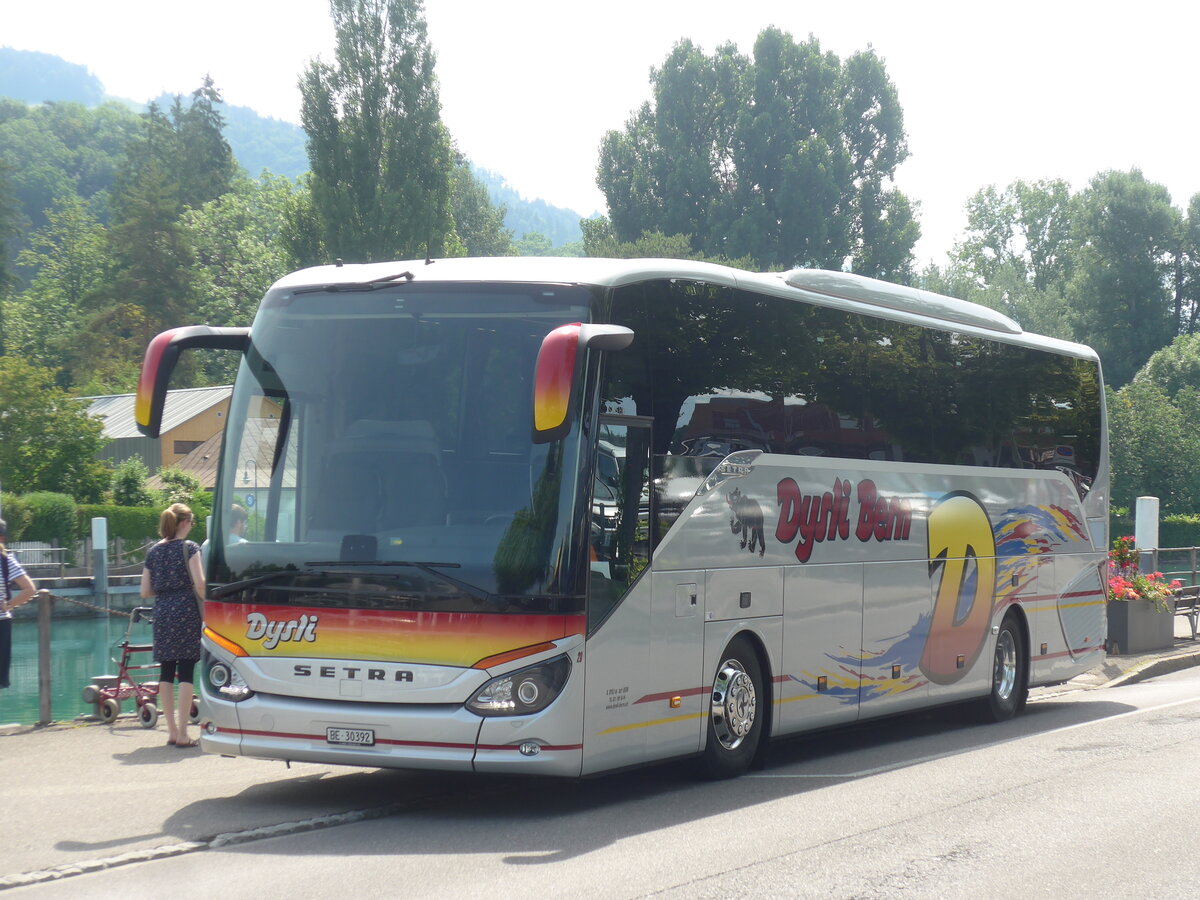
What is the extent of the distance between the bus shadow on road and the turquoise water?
7.99 m

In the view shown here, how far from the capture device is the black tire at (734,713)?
10.2m

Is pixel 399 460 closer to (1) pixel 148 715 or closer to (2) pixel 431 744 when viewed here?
(2) pixel 431 744

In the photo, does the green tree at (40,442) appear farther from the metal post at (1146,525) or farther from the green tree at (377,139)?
the metal post at (1146,525)

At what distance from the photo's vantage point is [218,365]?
92500 mm

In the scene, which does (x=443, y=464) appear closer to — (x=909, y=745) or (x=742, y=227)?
(x=909, y=745)

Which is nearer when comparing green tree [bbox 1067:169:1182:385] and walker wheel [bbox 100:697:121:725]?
walker wheel [bbox 100:697:121:725]

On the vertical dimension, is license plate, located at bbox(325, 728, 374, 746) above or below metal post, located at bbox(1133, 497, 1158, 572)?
below

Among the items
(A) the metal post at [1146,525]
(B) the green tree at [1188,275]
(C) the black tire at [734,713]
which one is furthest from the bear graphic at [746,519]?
(B) the green tree at [1188,275]

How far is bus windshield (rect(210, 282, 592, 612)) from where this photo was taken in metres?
8.46

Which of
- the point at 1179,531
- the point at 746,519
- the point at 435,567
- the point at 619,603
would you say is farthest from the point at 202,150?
the point at 435,567

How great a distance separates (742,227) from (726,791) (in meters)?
70.2

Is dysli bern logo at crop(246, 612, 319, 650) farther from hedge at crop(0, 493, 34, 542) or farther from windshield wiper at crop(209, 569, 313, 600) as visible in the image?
hedge at crop(0, 493, 34, 542)

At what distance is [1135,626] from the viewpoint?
22.6 metres

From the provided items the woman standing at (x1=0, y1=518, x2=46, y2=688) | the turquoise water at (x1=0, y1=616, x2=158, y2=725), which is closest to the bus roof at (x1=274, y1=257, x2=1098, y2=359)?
the woman standing at (x1=0, y1=518, x2=46, y2=688)
